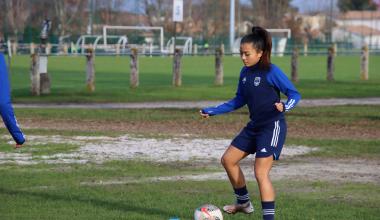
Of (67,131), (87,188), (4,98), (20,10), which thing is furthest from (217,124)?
(20,10)

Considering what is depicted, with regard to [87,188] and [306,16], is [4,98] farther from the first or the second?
[306,16]

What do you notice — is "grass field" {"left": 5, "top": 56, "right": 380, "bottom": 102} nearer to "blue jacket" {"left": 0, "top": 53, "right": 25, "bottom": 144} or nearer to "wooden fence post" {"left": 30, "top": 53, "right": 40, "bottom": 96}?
"wooden fence post" {"left": 30, "top": 53, "right": 40, "bottom": 96}

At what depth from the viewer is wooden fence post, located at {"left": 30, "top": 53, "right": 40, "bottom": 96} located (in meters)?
29.0

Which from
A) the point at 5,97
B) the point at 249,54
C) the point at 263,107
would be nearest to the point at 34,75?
the point at 5,97

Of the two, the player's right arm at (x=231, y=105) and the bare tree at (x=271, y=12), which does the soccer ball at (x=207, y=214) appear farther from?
the bare tree at (x=271, y=12)

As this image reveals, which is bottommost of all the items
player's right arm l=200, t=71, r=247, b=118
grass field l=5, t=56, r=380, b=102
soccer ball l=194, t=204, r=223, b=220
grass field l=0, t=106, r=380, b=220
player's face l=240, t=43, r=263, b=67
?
grass field l=5, t=56, r=380, b=102

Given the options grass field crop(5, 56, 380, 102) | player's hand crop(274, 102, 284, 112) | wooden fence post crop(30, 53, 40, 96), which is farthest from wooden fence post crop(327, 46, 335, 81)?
player's hand crop(274, 102, 284, 112)

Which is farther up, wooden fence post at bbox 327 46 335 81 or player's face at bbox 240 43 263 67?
player's face at bbox 240 43 263 67

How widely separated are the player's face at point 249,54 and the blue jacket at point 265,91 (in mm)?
93

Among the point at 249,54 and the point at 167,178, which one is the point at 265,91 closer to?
the point at 249,54

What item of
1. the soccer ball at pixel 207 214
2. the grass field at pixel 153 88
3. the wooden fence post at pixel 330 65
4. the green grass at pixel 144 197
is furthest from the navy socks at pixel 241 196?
the wooden fence post at pixel 330 65

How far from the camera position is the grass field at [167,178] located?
10.2 meters

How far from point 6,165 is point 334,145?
5.53 metres

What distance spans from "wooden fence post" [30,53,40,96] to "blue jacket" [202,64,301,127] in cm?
2021
